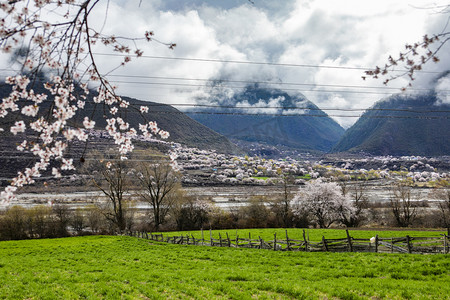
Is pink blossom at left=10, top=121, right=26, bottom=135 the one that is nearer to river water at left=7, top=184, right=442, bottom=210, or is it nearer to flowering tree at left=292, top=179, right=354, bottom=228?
flowering tree at left=292, top=179, right=354, bottom=228

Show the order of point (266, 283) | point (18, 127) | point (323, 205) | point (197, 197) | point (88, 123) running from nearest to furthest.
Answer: point (18, 127) → point (88, 123) → point (266, 283) → point (323, 205) → point (197, 197)

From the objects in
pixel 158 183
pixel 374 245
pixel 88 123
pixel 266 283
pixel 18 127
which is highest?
pixel 88 123

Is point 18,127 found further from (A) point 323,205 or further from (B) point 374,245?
(A) point 323,205

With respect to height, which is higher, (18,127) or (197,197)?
(18,127)

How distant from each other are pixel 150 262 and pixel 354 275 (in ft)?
32.6

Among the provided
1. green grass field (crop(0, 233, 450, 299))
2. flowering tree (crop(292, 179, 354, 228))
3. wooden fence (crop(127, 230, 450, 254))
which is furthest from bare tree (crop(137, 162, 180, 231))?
green grass field (crop(0, 233, 450, 299))

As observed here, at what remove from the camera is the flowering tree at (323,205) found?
137 ft

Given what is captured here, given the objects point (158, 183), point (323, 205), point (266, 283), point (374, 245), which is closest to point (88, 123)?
point (266, 283)

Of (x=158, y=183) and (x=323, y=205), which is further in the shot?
(x=323, y=205)

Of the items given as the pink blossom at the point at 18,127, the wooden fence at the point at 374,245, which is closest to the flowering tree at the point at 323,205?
the wooden fence at the point at 374,245

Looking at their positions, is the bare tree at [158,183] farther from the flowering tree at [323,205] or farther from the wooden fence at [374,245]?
the wooden fence at [374,245]

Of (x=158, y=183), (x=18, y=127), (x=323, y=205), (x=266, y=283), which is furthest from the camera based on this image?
(x=323, y=205)

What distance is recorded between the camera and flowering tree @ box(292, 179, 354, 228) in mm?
41750

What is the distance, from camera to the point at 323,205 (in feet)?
138
